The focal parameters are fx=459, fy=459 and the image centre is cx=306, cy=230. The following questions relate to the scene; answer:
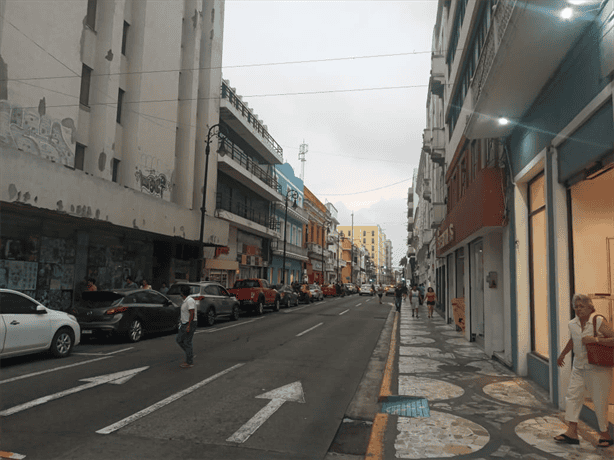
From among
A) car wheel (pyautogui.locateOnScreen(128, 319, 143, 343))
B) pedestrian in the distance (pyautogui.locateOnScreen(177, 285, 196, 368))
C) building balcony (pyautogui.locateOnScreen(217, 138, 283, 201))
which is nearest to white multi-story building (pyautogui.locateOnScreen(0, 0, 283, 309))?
building balcony (pyautogui.locateOnScreen(217, 138, 283, 201))

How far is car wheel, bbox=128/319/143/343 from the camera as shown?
1262 centimetres

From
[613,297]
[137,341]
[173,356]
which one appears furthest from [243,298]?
[613,297]

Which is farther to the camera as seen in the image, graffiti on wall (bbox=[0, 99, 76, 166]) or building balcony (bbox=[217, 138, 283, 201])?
building balcony (bbox=[217, 138, 283, 201])

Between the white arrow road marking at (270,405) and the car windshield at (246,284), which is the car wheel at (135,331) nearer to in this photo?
the white arrow road marking at (270,405)

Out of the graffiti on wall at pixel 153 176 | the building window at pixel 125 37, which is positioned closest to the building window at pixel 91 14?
the building window at pixel 125 37

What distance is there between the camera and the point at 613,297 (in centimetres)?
648

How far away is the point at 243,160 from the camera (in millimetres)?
35156

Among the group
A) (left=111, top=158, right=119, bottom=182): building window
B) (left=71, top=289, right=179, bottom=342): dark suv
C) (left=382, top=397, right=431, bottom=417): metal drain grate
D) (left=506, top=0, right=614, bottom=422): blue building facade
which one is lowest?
(left=382, top=397, right=431, bottom=417): metal drain grate

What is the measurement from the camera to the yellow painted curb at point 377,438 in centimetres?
495

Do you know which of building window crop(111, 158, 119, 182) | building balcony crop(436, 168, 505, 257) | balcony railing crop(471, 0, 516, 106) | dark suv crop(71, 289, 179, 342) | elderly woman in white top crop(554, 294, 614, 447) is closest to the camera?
elderly woman in white top crop(554, 294, 614, 447)

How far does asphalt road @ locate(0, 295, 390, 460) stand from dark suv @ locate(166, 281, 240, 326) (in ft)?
16.1

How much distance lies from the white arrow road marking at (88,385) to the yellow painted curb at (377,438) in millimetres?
4309

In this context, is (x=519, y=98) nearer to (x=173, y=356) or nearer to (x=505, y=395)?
(x=505, y=395)

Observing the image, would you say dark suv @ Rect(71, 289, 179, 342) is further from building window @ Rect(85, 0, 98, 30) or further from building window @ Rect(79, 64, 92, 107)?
building window @ Rect(85, 0, 98, 30)
